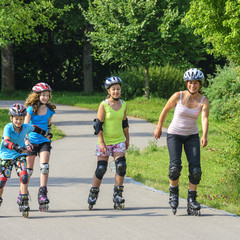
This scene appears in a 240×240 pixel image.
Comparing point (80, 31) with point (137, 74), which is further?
point (80, 31)

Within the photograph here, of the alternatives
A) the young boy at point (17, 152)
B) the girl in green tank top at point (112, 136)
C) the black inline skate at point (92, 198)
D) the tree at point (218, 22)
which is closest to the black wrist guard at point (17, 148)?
the young boy at point (17, 152)

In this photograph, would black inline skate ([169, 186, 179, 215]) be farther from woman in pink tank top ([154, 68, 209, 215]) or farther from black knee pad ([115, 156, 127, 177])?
black knee pad ([115, 156, 127, 177])

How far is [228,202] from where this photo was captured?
26.8 feet

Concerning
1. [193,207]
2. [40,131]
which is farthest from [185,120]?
[40,131]

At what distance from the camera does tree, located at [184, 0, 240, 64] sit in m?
19.4

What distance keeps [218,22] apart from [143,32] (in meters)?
5.27

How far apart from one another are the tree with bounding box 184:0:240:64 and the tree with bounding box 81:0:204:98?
3.29m

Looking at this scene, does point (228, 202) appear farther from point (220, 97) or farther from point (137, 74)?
point (137, 74)

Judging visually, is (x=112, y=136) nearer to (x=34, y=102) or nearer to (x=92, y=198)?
(x=92, y=198)

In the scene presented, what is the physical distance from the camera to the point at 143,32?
82.7ft

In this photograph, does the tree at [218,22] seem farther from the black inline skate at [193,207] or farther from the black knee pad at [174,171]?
the black inline skate at [193,207]

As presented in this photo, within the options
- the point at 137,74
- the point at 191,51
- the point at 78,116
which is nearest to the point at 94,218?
the point at 78,116

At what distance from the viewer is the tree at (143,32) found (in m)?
24.6

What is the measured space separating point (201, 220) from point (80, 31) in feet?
102
